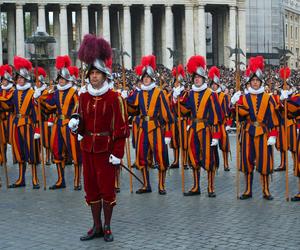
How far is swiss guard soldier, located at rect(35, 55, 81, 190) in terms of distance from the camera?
11469 millimetres

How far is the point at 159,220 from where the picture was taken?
9078 mm

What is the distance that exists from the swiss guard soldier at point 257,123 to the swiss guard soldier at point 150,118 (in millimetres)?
1355

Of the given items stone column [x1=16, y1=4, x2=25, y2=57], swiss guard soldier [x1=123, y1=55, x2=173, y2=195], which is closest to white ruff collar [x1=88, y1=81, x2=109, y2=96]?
swiss guard soldier [x1=123, y1=55, x2=173, y2=195]

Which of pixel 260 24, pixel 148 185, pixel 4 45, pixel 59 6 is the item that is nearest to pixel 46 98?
pixel 148 185

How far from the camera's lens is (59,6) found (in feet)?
196

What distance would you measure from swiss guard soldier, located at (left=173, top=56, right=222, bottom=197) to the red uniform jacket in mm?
2888

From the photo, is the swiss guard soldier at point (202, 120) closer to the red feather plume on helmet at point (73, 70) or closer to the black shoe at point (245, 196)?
the black shoe at point (245, 196)

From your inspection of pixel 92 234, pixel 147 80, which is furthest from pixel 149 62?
pixel 92 234

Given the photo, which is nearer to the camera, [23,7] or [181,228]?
[181,228]

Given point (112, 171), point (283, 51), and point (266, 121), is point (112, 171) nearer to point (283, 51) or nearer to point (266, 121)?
point (266, 121)

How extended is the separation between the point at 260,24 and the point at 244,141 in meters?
60.2

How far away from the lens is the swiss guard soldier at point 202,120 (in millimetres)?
10828

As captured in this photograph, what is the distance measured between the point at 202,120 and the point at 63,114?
2.60 m

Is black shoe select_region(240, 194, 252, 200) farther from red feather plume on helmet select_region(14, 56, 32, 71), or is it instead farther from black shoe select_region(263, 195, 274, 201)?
red feather plume on helmet select_region(14, 56, 32, 71)
